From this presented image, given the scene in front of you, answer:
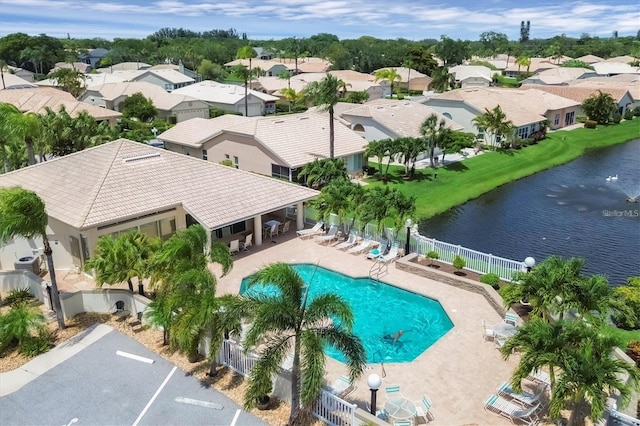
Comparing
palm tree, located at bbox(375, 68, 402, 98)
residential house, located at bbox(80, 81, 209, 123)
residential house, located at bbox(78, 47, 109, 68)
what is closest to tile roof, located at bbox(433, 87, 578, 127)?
palm tree, located at bbox(375, 68, 402, 98)

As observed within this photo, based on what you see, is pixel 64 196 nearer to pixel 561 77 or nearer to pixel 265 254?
pixel 265 254

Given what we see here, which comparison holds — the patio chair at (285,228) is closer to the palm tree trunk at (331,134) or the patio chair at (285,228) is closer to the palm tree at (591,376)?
the palm tree trunk at (331,134)

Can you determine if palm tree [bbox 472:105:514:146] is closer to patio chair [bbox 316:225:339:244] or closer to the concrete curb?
patio chair [bbox 316:225:339:244]

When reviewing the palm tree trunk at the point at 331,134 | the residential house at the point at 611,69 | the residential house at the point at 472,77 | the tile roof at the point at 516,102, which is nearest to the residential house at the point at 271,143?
the palm tree trunk at the point at 331,134

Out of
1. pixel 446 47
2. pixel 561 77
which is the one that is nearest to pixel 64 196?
pixel 561 77

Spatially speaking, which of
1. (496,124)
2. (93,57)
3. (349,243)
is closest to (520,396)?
(349,243)
